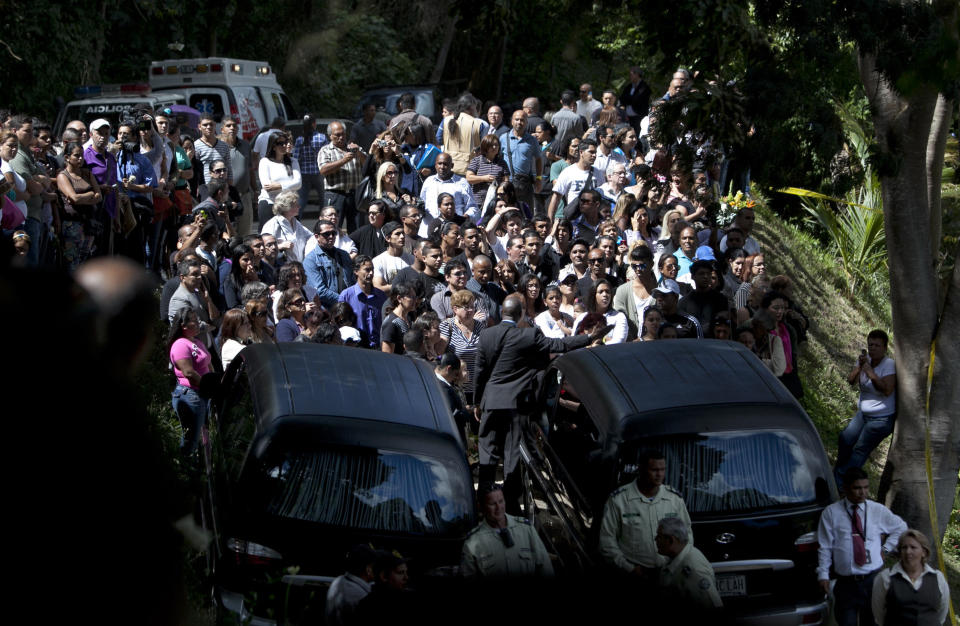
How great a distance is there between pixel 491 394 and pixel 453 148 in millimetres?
7195

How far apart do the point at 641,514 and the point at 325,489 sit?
6.35 ft

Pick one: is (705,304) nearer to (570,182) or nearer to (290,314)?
(290,314)

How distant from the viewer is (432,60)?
3741cm

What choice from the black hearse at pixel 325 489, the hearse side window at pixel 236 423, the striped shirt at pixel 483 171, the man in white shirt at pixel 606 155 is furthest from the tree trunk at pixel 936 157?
the hearse side window at pixel 236 423

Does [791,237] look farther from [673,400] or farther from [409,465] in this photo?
[409,465]

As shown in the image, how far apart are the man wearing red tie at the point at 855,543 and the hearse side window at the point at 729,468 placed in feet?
1.73

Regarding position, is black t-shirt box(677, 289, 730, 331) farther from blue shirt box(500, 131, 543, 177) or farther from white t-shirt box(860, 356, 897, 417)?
blue shirt box(500, 131, 543, 177)

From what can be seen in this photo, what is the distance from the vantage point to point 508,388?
956 cm

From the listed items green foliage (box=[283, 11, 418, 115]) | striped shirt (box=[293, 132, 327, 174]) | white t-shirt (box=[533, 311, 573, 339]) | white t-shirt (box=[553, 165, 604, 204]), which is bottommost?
white t-shirt (box=[533, 311, 573, 339])

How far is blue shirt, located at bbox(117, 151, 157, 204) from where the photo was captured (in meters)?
12.4

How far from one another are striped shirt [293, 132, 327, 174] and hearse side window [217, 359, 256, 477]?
7.84m

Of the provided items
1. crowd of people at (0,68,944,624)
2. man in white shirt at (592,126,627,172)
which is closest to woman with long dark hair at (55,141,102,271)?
crowd of people at (0,68,944,624)

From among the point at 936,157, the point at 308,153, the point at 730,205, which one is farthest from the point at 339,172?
the point at 936,157

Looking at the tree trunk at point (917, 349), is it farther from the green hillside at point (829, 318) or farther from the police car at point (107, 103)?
the police car at point (107, 103)
